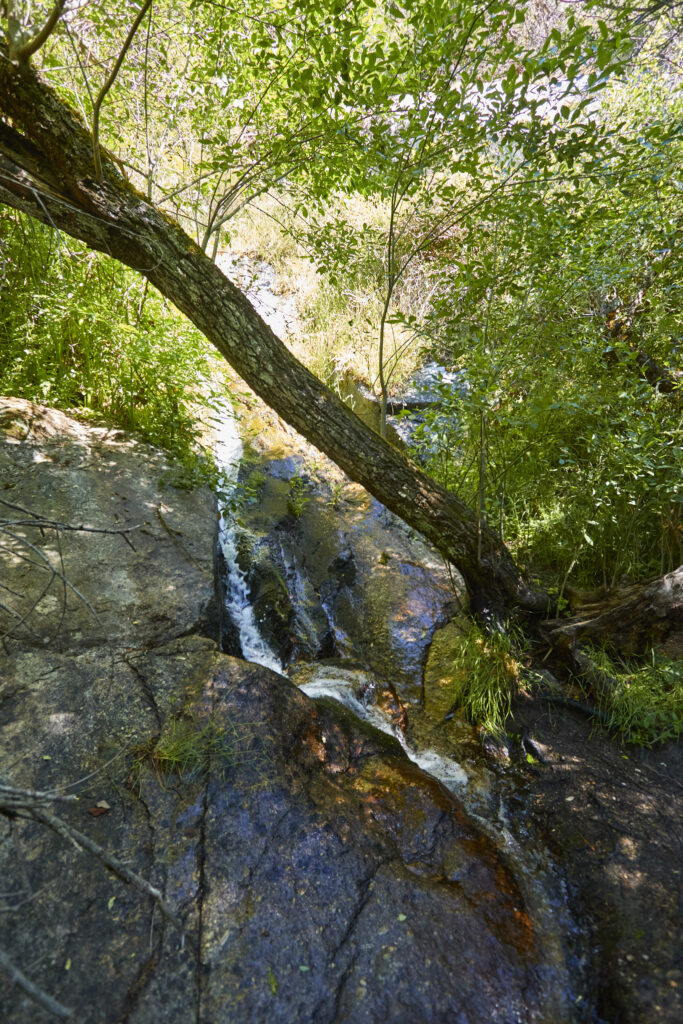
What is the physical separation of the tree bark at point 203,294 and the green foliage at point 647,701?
2.27 feet

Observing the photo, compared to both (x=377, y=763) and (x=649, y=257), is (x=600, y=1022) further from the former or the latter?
(x=649, y=257)

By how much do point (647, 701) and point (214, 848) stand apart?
2.48 metres

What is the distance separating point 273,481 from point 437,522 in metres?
2.70

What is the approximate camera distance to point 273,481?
5676mm

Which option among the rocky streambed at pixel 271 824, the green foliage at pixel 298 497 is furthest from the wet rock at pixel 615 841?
the green foliage at pixel 298 497

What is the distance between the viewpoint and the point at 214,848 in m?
2.01

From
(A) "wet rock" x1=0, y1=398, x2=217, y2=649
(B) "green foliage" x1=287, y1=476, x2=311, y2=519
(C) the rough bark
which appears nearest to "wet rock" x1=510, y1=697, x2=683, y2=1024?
(C) the rough bark

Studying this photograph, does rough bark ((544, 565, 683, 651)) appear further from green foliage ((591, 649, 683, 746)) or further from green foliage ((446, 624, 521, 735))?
green foliage ((446, 624, 521, 735))

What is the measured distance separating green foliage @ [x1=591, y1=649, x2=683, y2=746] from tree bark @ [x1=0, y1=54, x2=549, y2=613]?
0.69 meters

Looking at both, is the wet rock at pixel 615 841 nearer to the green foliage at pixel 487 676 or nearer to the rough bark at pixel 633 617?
the green foliage at pixel 487 676

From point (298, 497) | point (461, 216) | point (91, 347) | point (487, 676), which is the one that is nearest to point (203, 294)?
point (461, 216)

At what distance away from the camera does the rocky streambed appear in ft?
5.63

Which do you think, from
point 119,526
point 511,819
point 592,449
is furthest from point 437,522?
point 119,526

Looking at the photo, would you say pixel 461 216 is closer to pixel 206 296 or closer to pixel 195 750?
pixel 206 296
